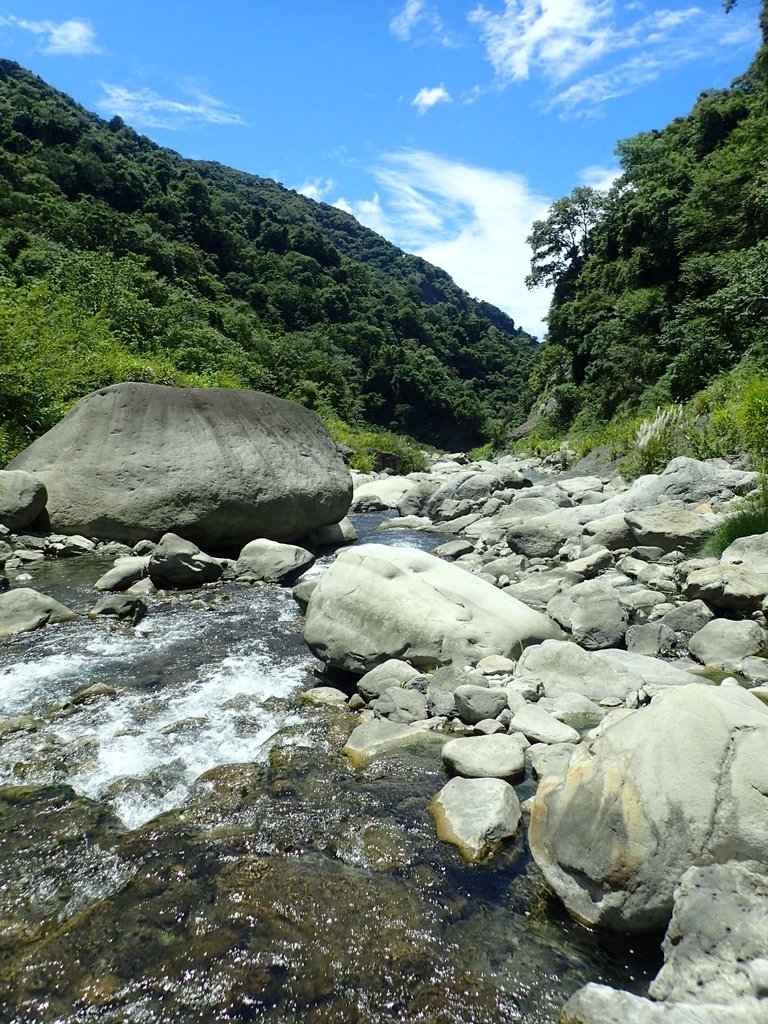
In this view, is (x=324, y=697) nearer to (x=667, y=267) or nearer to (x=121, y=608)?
(x=121, y=608)

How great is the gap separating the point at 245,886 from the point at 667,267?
33.0m

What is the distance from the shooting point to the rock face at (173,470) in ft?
32.8

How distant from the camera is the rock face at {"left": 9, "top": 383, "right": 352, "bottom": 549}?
32.8 ft

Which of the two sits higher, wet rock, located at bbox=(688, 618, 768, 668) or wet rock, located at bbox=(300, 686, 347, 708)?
wet rock, located at bbox=(688, 618, 768, 668)

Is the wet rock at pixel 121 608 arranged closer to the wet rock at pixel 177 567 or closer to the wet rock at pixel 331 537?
the wet rock at pixel 177 567

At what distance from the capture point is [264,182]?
407 ft

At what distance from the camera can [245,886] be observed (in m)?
3.05

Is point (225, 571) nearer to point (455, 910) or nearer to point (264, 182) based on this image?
point (455, 910)

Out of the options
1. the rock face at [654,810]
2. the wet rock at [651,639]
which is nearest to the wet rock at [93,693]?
the rock face at [654,810]

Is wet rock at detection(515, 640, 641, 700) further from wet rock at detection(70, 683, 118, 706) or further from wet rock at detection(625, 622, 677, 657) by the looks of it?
wet rock at detection(70, 683, 118, 706)

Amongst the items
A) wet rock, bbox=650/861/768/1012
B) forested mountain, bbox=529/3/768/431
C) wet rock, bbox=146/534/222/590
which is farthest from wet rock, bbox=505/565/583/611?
forested mountain, bbox=529/3/768/431

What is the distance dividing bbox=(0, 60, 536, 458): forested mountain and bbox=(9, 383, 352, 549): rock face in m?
2.83

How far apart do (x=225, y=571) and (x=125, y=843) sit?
6137 millimetres

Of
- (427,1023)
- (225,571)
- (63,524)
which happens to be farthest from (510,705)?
(63,524)
